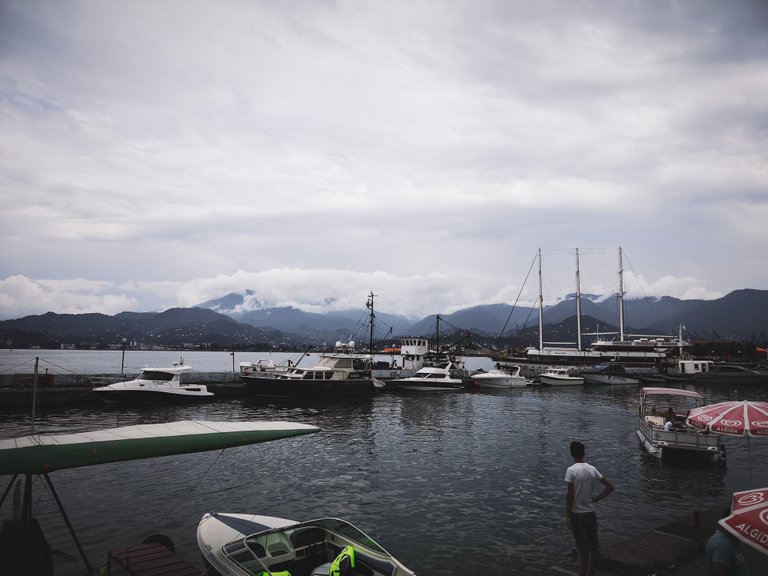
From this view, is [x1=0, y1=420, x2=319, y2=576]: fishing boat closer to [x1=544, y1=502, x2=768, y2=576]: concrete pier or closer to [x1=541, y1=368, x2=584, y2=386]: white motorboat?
[x1=544, y1=502, x2=768, y2=576]: concrete pier

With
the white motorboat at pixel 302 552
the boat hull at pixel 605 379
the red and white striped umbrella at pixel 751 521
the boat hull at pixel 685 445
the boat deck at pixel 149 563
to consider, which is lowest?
the boat hull at pixel 605 379

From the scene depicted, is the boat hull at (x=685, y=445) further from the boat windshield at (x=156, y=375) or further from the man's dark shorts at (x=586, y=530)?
the boat windshield at (x=156, y=375)

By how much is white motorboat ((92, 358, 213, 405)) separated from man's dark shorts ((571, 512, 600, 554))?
44.7m

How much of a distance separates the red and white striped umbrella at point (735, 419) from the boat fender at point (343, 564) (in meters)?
11.1

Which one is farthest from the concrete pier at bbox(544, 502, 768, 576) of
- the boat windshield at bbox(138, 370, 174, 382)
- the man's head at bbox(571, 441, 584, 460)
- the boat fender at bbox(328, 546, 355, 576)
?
the boat windshield at bbox(138, 370, 174, 382)

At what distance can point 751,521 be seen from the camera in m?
7.27

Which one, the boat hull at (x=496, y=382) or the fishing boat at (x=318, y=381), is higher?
the fishing boat at (x=318, y=381)

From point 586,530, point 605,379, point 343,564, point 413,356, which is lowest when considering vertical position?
point 605,379

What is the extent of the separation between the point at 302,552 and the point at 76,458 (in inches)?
199

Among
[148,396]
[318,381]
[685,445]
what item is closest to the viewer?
[685,445]

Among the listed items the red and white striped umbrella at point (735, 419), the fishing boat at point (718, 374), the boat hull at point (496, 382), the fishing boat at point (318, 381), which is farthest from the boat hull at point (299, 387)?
the fishing boat at point (718, 374)

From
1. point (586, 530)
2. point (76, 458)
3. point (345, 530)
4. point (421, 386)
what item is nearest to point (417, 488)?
point (345, 530)

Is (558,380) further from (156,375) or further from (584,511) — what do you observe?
(584,511)

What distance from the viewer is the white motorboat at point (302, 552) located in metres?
9.40
